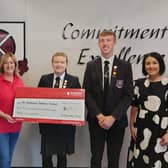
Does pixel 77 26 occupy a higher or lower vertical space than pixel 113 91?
higher

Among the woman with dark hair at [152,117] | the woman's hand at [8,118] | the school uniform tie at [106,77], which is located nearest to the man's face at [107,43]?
the school uniform tie at [106,77]

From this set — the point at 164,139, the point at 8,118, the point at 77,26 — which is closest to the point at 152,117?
the point at 164,139

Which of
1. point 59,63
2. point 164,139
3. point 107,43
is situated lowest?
point 164,139

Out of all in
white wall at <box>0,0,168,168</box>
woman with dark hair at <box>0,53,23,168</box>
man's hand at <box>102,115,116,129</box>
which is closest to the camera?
man's hand at <box>102,115,116,129</box>

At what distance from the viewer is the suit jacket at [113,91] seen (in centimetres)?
255

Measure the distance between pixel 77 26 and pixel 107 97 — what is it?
100 centimetres

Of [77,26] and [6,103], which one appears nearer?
[6,103]

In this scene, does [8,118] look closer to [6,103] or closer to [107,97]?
[6,103]

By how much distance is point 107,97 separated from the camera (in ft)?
8.43

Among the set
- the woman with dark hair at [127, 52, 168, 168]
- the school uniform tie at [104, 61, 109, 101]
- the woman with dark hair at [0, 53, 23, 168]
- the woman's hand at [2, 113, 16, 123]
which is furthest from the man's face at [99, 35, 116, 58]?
the woman's hand at [2, 113, 16, 123]

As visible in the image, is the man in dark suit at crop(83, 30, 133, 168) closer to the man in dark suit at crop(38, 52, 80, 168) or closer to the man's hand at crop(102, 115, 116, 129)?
the man's hand at crop(102, 115, 116, 129)

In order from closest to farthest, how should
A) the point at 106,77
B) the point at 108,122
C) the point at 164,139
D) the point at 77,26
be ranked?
the point at 164,139
the point at 108,122
the point at 106,77
the point at 77,26

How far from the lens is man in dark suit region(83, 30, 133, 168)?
2543mm

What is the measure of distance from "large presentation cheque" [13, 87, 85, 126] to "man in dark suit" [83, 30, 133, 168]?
0.11 meters
